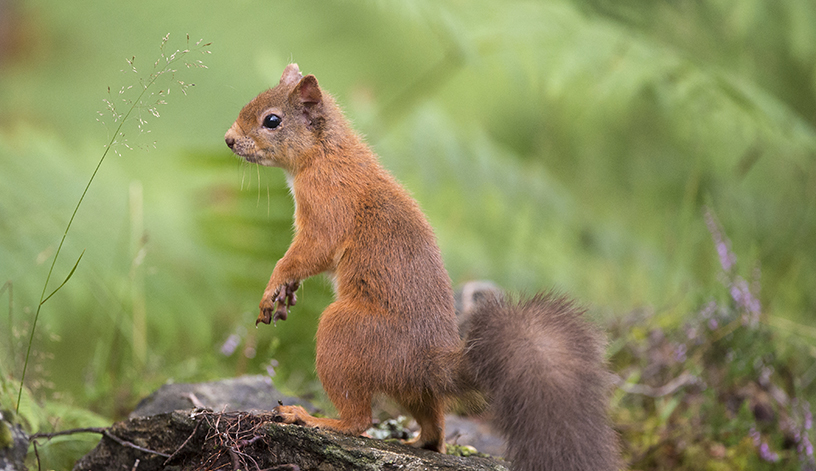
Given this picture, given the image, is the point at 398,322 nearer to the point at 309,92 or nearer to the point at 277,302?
the point at 277,302

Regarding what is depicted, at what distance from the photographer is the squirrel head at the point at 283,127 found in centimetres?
387

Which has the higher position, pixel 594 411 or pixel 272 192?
pixel 272 192

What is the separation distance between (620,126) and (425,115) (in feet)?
8.98

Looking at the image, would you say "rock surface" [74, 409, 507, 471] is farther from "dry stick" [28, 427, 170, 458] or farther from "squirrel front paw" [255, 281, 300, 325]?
"squirrel front paw" [255, 281, 300, 325]

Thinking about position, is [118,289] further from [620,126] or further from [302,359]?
[620,126]

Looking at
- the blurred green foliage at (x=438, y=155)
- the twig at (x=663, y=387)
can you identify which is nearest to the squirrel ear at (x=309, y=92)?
the blurred green foliage at (x=438, y=155)

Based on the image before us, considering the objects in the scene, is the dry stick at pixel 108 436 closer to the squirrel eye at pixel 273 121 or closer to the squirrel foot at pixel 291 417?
the squirrel foot at pixel 291 417

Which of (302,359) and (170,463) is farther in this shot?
(302,359)

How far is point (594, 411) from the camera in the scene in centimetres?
279

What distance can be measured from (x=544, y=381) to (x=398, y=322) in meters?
0.75

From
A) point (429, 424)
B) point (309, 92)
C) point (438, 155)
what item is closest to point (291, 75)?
point (309, 92)

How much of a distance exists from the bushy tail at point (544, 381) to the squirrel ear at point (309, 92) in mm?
1540

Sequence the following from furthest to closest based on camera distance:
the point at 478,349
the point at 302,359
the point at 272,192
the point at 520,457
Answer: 1. the point at 272,192
2. the point at 302,359
3. the point at 478,349
4. the point at 520,457

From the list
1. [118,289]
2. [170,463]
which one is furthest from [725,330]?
[118,289]
